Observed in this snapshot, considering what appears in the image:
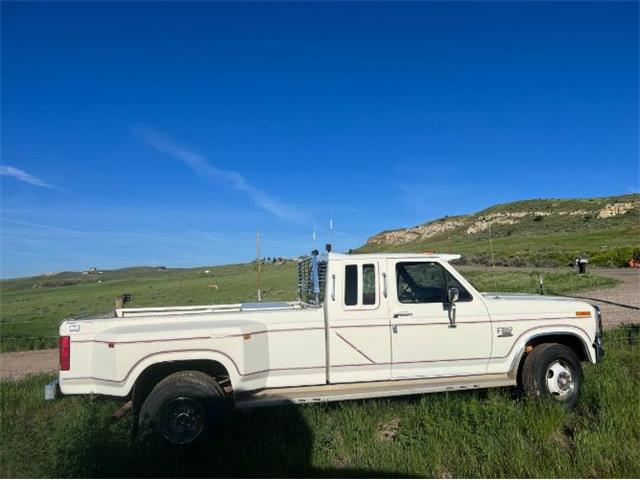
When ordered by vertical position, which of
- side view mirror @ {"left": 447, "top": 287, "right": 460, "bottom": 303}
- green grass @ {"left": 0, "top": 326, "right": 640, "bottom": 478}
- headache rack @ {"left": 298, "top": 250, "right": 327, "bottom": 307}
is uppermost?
headache rack @ {"left": 298, "top": 250, "right": 327, "bottom": 307}

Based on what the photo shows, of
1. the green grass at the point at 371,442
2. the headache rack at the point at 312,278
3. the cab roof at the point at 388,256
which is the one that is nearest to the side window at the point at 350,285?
the cab roof at the point at 388,256

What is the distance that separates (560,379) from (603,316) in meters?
9.67

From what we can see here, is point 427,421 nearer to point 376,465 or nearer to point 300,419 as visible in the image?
point 376,465

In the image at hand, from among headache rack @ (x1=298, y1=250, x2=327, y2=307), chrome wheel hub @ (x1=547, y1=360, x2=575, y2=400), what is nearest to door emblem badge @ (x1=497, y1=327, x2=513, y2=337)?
chrome wheel hub @ (x1=547, y1=360, x2=575, y2=400)

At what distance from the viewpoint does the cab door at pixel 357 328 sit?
5867mm

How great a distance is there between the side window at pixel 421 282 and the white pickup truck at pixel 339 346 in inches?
0.6

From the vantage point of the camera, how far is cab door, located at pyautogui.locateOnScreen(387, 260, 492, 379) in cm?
605

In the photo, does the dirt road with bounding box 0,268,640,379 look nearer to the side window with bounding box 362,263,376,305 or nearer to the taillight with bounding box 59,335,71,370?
the taillight with bounding box 59,335,71,370

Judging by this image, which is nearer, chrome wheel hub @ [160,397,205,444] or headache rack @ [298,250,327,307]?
chrome wheel hub @ [160,397,205,444]

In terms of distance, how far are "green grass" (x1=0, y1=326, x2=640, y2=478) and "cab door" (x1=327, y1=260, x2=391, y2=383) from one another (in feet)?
1.65

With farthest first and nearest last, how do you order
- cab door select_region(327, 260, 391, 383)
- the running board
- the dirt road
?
the dirt road
cab door select_region(327, 260, 391, 383)
the running board

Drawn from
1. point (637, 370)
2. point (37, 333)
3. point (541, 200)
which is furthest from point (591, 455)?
point (541, 200)

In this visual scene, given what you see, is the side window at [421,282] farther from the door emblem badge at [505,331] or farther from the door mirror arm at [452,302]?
the door emblem badge at [505,331]

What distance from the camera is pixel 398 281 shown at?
20.9 ft
